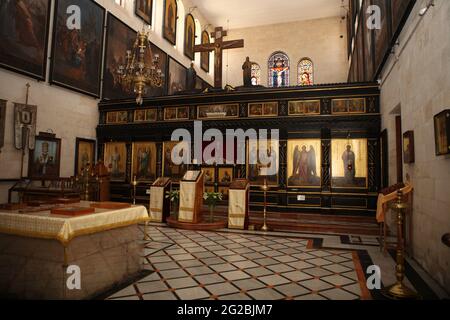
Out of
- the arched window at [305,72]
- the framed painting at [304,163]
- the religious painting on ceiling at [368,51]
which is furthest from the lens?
the arched window at [305,72]

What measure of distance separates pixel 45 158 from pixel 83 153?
201cm

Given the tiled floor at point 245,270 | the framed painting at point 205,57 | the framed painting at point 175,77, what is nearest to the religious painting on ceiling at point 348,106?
the tiled floor at point 245,270

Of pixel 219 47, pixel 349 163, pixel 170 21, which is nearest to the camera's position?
pixel 349 163

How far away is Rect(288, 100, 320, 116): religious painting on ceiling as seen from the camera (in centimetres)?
1012

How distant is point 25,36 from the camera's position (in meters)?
9.23

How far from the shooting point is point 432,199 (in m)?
4.45

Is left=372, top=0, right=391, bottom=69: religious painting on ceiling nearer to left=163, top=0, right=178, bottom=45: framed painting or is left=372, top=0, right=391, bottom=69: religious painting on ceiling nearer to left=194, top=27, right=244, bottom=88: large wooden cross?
left=194, top=27, right=244, bottom=88: large wooden cross

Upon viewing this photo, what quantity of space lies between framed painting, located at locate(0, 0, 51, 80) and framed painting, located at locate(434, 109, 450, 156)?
1058 centimetres

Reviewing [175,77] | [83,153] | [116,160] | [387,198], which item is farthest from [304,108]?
[175,77]

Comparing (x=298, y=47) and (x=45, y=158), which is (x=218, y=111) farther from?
(x=298, y=47)

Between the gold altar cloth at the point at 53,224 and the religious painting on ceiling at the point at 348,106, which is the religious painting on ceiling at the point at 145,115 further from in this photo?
the gold altar cloth at the point at 53,224

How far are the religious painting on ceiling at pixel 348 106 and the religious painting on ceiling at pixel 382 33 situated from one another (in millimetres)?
1298

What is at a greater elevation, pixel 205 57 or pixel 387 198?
pixel 205 57

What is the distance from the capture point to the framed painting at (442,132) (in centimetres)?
367
